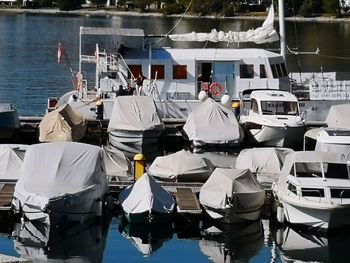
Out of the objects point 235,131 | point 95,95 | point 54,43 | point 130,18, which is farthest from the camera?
point 130,18

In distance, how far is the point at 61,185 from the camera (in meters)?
26.3

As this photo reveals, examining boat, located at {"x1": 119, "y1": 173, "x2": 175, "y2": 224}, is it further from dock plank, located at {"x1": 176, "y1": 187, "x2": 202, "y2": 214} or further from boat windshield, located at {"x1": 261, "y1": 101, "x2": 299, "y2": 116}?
boat windshield, located at {"x1": 261, "y1": 101, "x2": 299, "y2": 116}

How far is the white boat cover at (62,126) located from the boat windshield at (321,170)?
38.9 feet

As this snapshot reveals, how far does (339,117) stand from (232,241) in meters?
12.9

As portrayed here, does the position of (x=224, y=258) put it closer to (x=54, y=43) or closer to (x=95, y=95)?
(x=95, y=95)

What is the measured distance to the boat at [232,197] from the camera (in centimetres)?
2672

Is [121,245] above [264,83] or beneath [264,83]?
beneath

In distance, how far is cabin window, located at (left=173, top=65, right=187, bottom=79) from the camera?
41750mm

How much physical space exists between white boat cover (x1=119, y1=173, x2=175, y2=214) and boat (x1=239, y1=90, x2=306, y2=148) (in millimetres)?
11490

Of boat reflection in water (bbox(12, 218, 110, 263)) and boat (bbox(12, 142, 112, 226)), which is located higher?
boat (bbox(12, 142, 112, 226))

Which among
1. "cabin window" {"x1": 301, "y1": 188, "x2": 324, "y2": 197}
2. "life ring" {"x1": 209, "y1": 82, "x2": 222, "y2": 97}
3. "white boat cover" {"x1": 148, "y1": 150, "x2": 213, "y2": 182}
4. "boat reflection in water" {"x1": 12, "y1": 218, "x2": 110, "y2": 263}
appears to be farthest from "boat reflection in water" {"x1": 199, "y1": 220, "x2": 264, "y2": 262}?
"life ring" {"x1": 209, "y1": 82, "x2": 222, "y2": 97}

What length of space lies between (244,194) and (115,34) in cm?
1768

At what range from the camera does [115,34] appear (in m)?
42.8

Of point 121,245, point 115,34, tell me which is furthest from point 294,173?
point 115,34
